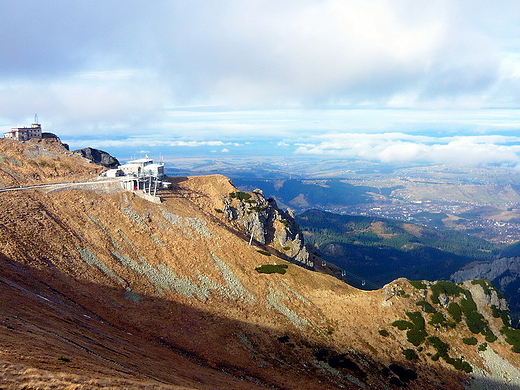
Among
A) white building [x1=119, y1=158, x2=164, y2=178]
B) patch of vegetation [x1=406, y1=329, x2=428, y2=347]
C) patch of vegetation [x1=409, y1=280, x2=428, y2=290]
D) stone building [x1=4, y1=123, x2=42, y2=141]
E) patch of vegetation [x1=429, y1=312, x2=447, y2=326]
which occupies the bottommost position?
patch of vegetation [x1=406, y1=329, x2=428, y2=347]

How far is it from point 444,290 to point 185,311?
68.3 metres

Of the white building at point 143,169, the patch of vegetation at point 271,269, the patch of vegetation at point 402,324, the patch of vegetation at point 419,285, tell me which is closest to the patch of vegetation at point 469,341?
the patch of vegetation at point 402,324

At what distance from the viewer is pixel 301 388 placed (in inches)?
2019

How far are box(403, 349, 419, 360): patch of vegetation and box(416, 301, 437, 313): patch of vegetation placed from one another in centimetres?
1506

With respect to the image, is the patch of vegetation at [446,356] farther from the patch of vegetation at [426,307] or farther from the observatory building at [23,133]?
the observatory building at [23,133]

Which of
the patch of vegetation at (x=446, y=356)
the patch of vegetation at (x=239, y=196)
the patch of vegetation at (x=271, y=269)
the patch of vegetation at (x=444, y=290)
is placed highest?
the patch of vegetation at (x=239, y=196)

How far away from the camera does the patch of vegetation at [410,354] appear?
Result: 70.5m

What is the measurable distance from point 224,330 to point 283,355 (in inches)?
444

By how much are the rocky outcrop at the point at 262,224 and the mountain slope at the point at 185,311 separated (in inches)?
583

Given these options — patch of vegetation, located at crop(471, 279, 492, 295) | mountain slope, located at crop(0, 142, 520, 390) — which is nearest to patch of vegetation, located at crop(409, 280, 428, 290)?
mountain slope, located at crop(0, 142, 520, 390)

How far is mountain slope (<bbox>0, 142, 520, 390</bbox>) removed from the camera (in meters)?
39.2

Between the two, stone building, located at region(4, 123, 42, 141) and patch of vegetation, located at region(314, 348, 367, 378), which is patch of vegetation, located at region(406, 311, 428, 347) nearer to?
patch of vegetation, located at region(314, 348, 367, 378)

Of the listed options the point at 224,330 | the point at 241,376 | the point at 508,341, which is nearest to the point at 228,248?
the point at 224,330

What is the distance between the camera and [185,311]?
216ft
